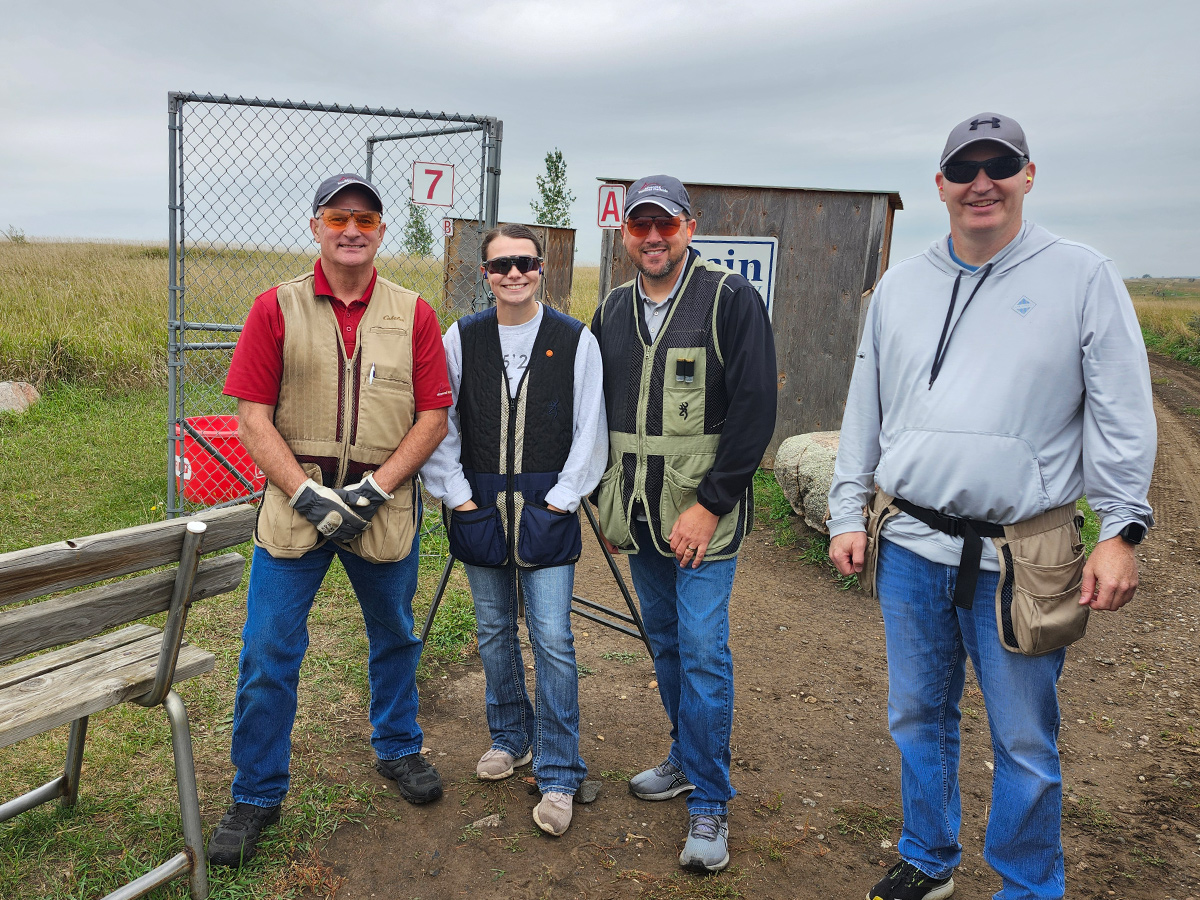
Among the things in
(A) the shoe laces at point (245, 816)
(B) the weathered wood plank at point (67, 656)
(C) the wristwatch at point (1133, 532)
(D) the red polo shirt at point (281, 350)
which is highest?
(D) the red polo shirt at point (281, 350)

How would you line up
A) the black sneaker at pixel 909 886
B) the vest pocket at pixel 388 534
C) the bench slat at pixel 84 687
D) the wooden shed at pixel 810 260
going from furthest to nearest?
the wooden shed at pixel 810 260
the vest pocket at pixel 388 534
the black sneaker at pixel 909 886
the bench slat at pixel 84 687

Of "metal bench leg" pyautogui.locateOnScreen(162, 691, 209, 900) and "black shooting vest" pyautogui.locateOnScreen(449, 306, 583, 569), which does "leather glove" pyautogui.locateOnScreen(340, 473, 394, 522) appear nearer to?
"black shooting vest" pyautogui.locateOnScreen(449, 306, 583, 569)

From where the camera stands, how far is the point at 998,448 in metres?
2.14

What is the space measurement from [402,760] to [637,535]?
1280 millimetres

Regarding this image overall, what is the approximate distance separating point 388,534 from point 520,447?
516 mm

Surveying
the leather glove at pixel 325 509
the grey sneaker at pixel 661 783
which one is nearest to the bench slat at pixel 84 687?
the leather glove at pixel 325 509

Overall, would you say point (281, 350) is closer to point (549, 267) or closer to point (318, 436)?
point (318, 436)

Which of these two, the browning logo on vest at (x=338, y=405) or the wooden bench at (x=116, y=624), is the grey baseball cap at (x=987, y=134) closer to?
the browning logo on vest at (x=338, y=405)

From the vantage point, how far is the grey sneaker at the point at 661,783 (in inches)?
125

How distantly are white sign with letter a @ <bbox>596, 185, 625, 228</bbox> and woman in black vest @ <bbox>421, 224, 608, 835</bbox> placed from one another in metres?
4.78

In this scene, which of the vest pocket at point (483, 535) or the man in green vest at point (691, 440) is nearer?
the man in green vest at point (691, 440)

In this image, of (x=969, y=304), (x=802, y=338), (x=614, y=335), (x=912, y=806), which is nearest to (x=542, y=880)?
(x=912, y=806)

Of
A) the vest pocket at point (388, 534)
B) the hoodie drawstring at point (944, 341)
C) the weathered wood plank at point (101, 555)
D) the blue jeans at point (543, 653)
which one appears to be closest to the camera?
the weathered wood plank at point (101, 555)

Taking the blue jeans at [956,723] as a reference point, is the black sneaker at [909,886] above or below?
below
